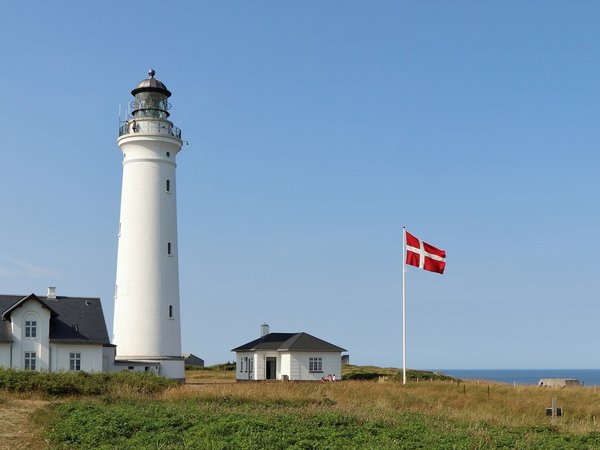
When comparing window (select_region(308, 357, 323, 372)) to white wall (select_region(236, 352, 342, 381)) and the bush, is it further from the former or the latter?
the bush

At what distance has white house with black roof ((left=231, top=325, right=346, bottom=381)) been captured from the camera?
46406 millimetres

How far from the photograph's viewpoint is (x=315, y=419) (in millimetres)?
19453

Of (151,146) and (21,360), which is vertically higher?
(151,146)

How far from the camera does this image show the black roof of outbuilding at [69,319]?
3891 centimetres

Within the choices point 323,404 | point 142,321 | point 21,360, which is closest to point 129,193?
point 142,321

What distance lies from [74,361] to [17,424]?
1919 cm

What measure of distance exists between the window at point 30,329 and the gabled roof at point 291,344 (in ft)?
48.0

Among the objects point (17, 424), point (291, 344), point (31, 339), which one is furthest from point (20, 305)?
point (17, 424)

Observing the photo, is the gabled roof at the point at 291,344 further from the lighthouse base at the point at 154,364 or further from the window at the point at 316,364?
the lighthouse base at the point at 154,364

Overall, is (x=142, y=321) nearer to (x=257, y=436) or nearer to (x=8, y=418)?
(x=8, y=418)

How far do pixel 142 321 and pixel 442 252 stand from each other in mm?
15660

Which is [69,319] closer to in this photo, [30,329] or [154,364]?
[30,329]

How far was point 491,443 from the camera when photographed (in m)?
16.1

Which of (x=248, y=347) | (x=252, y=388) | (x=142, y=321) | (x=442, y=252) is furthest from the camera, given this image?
(x=248, y=347)
